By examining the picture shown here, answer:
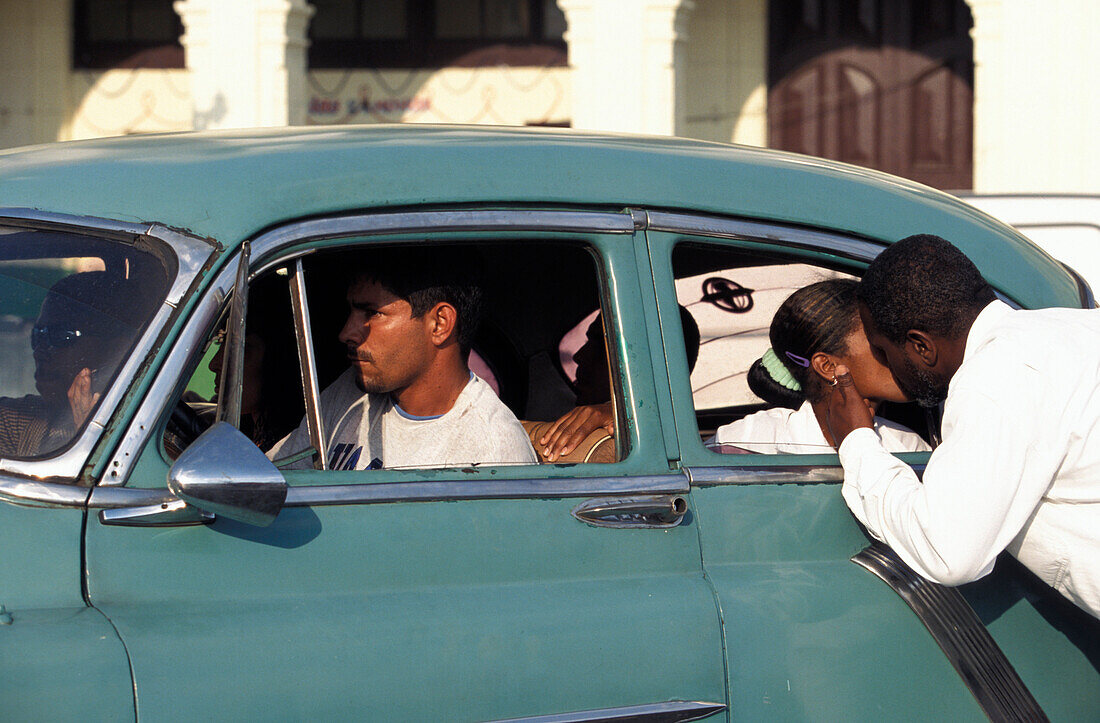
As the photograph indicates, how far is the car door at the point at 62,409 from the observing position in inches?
67.5

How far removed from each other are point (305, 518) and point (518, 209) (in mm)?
644

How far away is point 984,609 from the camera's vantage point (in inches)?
86.9

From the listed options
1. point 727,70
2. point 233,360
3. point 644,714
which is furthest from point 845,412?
point 727,70

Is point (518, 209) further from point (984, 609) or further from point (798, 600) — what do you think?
point (984, 609)

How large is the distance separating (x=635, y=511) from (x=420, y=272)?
28.5 inches

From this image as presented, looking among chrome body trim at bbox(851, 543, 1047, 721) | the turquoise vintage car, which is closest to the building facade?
the turquoise vintage car

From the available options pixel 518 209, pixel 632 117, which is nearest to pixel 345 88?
pixel 632 117

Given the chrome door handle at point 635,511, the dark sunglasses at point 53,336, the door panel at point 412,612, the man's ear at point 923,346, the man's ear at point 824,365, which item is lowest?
the door panel at point 412,612

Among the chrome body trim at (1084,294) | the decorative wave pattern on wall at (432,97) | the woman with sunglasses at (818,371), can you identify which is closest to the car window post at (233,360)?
the woman with sunglasses at (818,371)

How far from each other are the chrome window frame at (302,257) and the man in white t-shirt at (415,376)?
391mm

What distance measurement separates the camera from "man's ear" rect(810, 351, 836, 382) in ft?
8.63

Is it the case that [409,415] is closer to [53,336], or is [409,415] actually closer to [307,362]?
[307,362]

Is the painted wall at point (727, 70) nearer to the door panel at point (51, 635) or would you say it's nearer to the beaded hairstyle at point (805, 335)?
the beaded hairstyle at point (805, 335)

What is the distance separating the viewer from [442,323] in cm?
254
